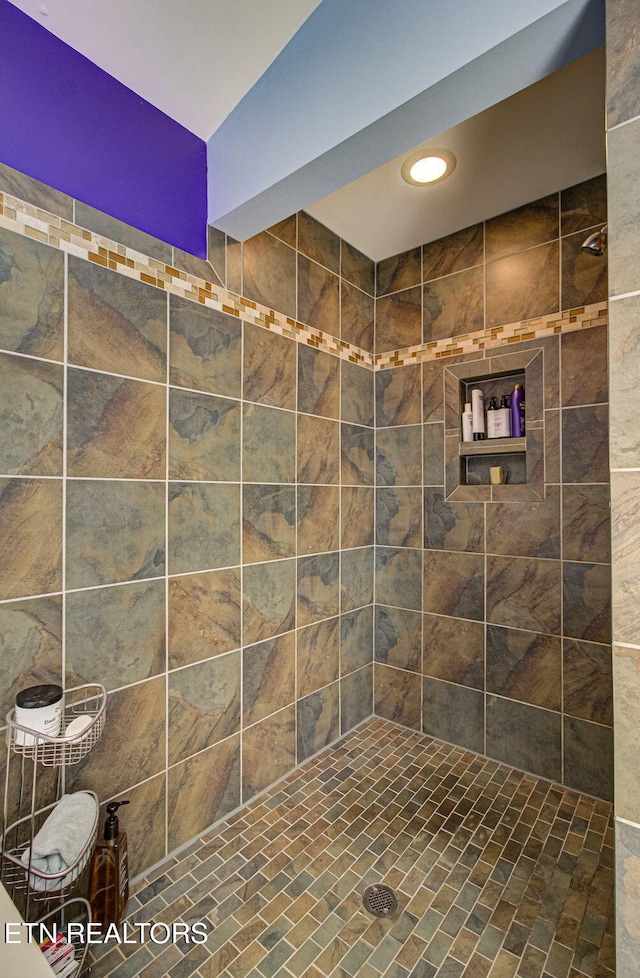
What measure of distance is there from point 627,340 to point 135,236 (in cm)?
143

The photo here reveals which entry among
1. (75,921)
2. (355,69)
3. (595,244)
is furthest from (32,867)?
(595,244)

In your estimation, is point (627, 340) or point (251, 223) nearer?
point (627, 340)

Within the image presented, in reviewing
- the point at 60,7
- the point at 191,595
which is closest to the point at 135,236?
the point at 60,7

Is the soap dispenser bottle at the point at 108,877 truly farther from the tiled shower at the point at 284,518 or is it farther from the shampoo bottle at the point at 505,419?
the shampoo bottle at the point at 505,419

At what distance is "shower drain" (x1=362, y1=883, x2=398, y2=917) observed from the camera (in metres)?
1.40

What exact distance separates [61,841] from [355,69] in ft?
6.91

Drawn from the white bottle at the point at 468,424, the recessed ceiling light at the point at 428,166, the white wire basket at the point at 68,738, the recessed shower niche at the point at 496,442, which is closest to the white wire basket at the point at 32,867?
the white wire basket at the point at 68,738

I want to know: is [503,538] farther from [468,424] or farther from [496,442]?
[468,424]

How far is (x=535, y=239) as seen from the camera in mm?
2088

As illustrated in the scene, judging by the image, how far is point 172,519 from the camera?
62.9 inches

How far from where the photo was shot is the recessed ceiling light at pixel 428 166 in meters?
1.77

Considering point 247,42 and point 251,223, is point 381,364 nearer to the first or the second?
point 251,223

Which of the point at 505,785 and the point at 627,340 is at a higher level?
the point at 627,340

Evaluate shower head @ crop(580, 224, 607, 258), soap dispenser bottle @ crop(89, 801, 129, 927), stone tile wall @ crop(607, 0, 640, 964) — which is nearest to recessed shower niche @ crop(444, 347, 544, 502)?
shower head @ crop(580, 224, 607, 258)
